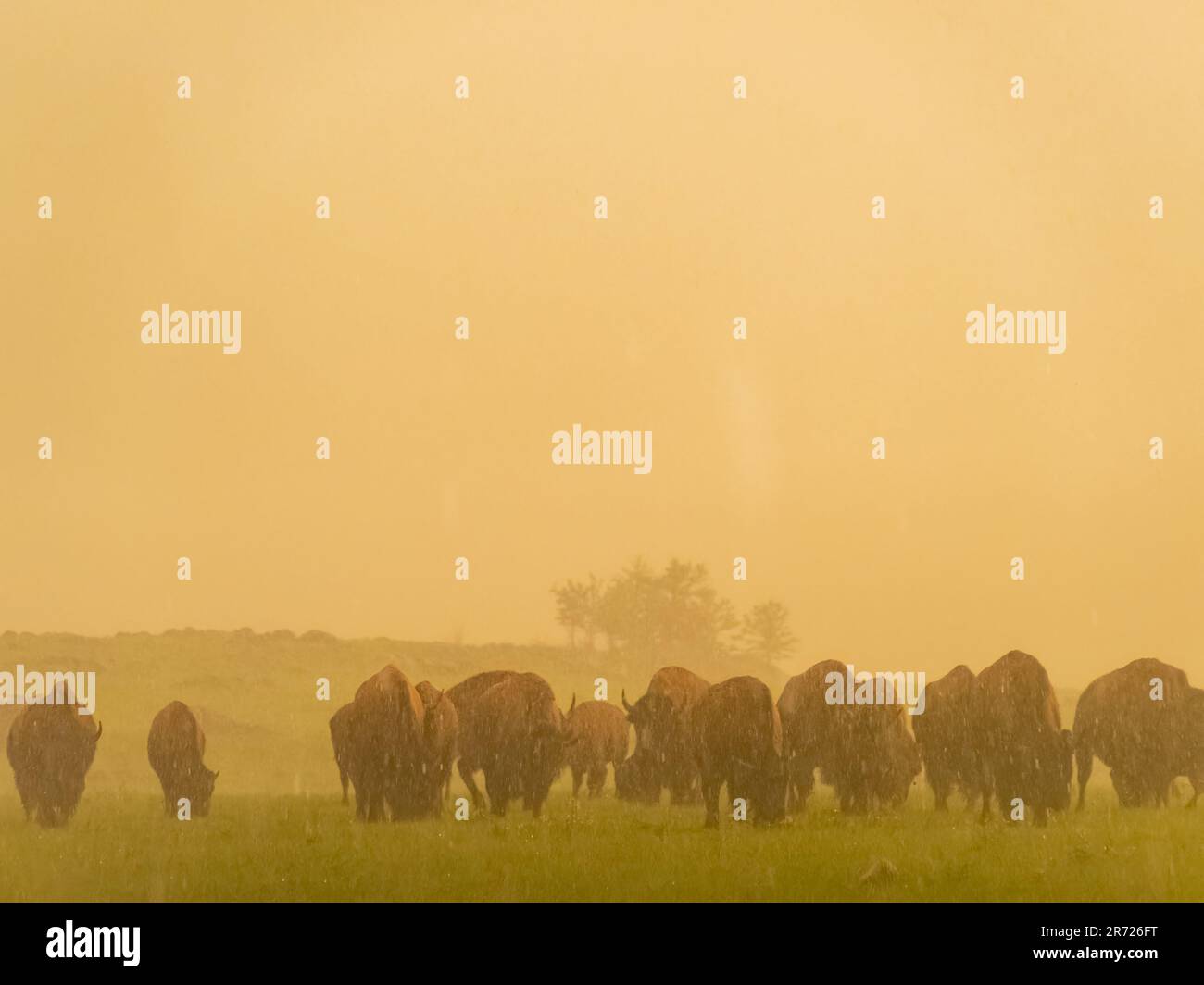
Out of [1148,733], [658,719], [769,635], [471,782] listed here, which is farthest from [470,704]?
[769,635]

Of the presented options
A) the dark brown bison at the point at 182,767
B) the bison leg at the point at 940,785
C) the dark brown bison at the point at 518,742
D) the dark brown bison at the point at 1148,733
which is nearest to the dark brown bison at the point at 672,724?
the dark brown bison at the point at 518,742

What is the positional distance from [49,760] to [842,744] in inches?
596

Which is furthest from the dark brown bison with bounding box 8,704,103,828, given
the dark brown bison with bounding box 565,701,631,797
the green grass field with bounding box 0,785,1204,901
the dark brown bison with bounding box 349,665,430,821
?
the dark brown bison with bounding box 565,701,631,797

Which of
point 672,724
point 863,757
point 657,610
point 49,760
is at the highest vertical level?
point 657,610

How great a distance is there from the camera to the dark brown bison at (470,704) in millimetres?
25203

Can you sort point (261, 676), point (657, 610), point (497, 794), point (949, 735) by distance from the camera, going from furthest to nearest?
point (657, 610), point (261, 676), point (949, 735), point (497, 794)

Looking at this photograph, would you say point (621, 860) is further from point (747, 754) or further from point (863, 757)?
point (863, 757)

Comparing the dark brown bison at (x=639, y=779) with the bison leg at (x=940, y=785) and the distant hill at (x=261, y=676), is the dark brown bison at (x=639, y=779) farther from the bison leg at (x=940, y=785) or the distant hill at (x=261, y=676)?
the distant hill at (x=261, y=676)

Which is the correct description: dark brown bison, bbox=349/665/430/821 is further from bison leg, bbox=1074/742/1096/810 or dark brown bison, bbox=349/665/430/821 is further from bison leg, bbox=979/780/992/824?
bison leg, bbox=1074/742/1096/810

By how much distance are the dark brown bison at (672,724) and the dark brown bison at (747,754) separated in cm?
313

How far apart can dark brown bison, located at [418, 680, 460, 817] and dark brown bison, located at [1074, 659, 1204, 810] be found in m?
12.3

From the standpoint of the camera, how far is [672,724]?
26.5 meters
